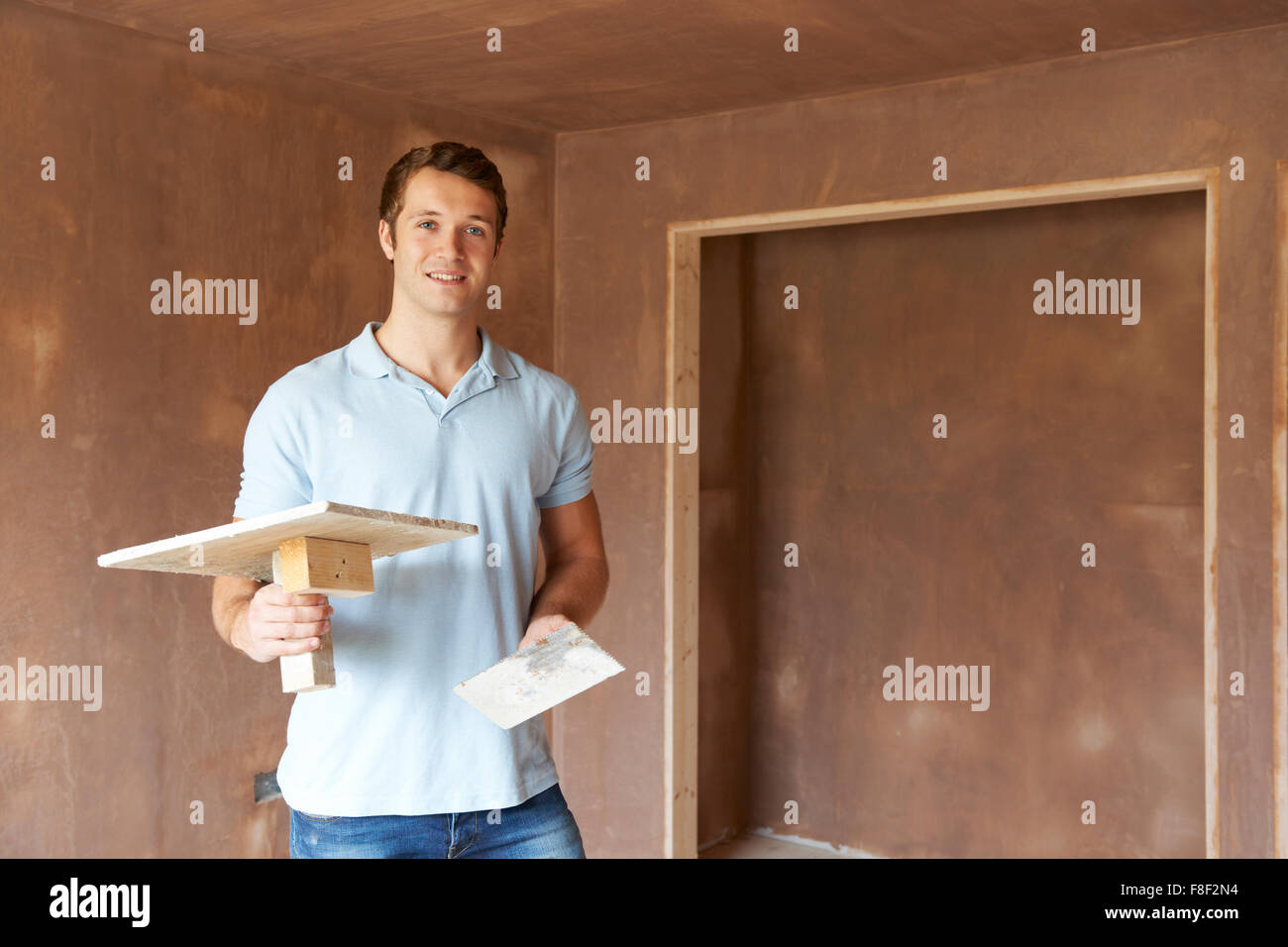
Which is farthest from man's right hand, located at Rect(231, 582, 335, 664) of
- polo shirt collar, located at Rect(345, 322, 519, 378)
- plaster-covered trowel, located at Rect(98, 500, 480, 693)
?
polo shirt collar, located at Rect(345, 322, 519, 378)

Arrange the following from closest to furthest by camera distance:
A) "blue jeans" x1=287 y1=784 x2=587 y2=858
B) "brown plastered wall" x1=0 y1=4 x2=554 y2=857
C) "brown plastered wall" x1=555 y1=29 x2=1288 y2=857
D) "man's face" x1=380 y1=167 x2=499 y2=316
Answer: "blue jeans" x1=287 y1=784 x2=587 y2=858, "man's face" x1=380 y1=167 x2=499 y2=316, "brown plastered wall" x1=0 y1=4 x2=554 y2=857, "brown plastered wall" x1=555 y1=29 x2=1288 y2=857

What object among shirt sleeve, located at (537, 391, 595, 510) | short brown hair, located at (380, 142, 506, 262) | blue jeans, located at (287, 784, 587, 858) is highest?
short brown hair, located at (380, 142, 506, 262)

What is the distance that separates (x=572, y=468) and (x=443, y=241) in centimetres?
40

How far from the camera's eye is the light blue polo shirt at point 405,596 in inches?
64.1

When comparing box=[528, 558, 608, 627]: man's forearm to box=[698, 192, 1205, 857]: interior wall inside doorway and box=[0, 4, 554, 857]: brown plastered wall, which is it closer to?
box=[0, 4, 554, 857]: brown plastered wall

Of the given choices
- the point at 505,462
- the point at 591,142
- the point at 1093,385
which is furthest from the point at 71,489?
the point at 1093,385

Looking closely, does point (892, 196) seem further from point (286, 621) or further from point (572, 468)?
point (286, 621)

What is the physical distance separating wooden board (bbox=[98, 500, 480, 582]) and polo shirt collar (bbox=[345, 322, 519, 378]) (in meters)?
0.32

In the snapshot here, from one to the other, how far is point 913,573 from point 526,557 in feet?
10.2

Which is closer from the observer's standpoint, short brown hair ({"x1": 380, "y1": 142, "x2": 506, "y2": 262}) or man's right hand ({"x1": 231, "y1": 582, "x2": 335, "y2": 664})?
man's right hand ({"x1": 231, "y1": 582, "x2": 335, "y2": 664})

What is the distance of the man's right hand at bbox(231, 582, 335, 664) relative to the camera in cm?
147

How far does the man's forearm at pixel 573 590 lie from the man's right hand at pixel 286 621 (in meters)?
0.35

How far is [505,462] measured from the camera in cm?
175

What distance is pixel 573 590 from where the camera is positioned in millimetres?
1825
